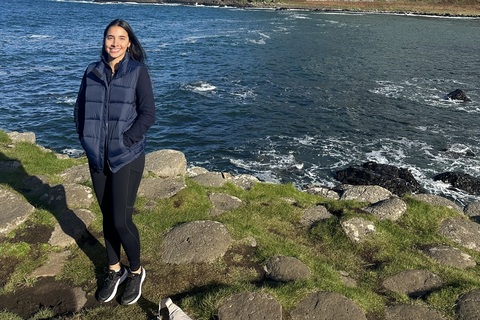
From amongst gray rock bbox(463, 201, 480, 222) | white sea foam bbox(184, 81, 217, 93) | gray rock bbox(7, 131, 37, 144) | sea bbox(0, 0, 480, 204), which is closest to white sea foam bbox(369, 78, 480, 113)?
sea bbox(0, 0, 480, 204)

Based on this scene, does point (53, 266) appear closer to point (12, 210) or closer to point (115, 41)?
point (12, 210)

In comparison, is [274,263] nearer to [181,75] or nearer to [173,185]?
[173,185]

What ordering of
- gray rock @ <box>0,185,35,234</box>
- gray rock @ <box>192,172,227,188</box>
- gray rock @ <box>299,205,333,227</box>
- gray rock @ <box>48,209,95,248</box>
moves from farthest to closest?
gray rock @ <box>192,172,227,188</box>, gray rock @ <box>299,205,333,227</box>, gray rock @ <box>0,185,35,234</box>, gray rock @ <box>48,209,95,248</box>

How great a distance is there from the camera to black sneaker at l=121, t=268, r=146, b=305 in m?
5.66

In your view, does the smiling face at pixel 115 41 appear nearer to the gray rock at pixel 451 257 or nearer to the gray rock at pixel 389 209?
the gray rock at pixel 451 257

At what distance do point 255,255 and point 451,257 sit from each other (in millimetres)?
4301

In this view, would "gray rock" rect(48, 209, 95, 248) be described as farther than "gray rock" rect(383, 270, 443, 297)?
Yes

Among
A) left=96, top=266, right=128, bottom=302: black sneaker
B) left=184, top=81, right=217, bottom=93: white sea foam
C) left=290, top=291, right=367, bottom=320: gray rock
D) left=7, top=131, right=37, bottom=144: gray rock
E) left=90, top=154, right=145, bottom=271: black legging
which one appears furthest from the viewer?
left=184, top=81, right=217, bottom=93: white sea foam

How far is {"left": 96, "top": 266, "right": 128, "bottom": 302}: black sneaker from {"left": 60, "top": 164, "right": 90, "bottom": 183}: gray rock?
4.82 m

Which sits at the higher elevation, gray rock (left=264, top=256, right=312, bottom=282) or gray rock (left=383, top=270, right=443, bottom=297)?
gray rock (left=264, top=256, right=312, bottom=282)

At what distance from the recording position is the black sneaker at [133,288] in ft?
18.6

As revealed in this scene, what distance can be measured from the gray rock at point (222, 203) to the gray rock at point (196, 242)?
3.88 feet

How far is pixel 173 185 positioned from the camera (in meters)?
9.88

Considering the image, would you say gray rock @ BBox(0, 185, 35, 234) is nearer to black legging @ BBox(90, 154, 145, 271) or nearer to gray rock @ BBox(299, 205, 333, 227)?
black legging @ BBox(90, 154, 145, 271)
